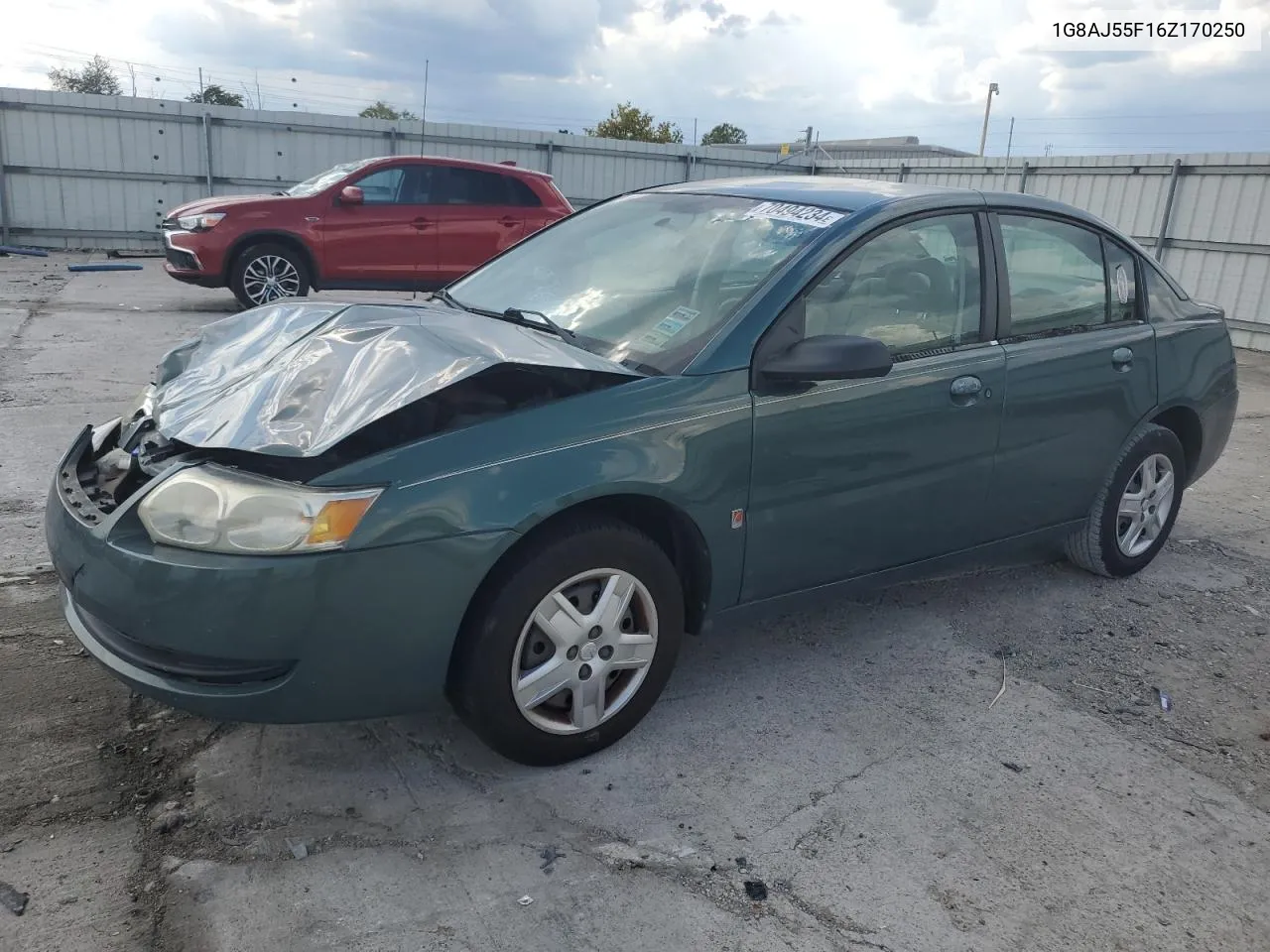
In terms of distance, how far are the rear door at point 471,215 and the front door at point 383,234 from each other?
0.14 m

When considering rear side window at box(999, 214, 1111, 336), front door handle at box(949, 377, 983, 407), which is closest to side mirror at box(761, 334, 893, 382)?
front door handle at box(949, 377, 983, 407)

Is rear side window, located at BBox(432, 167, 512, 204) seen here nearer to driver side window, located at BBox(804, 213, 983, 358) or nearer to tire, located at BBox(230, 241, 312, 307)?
tire, located at BBox(230, 241, 312, 307)

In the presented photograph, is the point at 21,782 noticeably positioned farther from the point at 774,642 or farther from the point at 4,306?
the point at 4,306

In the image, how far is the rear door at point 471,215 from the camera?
1104 cm

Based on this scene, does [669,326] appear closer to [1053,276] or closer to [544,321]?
[544,321]

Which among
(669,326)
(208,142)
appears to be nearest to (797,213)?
(669,326)

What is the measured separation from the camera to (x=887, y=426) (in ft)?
10.9

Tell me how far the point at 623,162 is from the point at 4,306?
11.9m

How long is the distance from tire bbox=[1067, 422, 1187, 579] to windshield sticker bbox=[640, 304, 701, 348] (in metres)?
2.16

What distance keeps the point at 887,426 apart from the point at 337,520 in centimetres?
180

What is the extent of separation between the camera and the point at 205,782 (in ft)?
8.98

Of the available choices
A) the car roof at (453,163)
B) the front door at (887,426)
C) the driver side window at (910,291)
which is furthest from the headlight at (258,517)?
the car roof at (453,163)

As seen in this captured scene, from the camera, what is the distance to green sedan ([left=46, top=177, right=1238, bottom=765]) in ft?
8.02

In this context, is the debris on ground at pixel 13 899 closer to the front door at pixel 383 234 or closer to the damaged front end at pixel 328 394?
the damaged front end at pixel 328 394
